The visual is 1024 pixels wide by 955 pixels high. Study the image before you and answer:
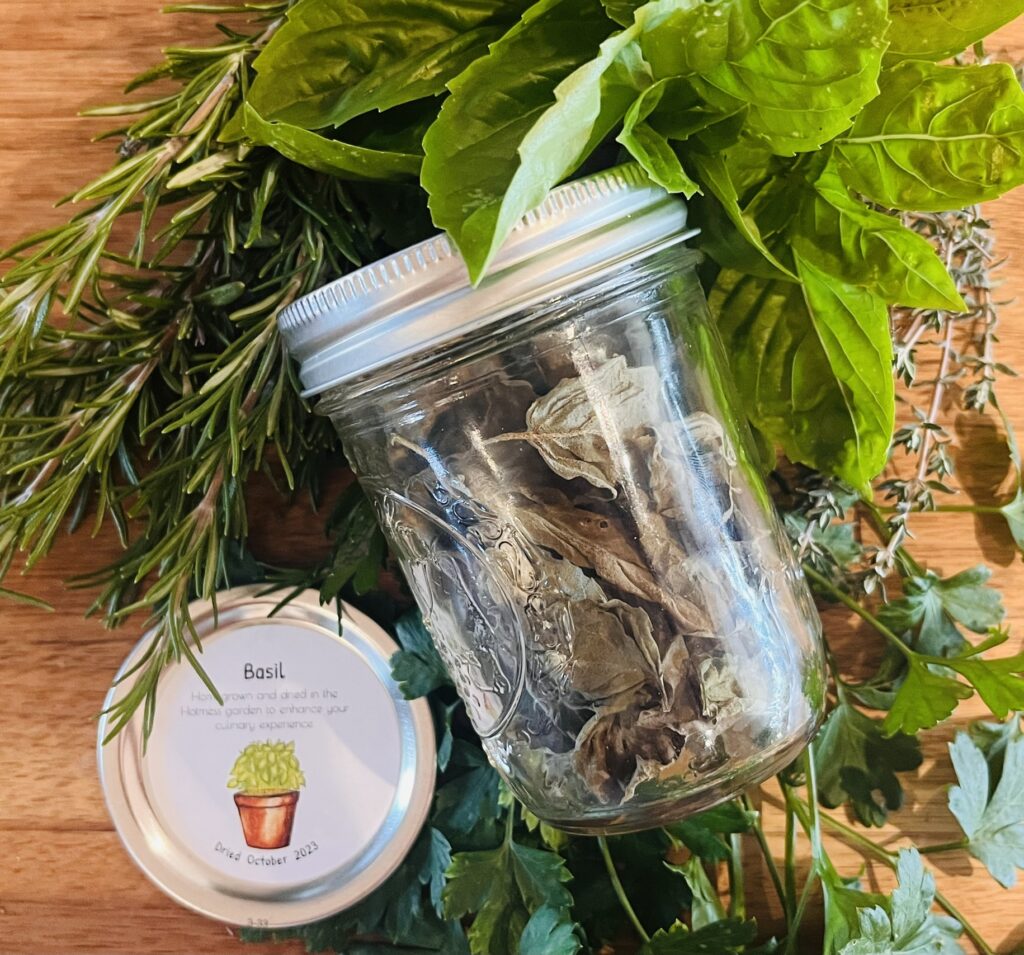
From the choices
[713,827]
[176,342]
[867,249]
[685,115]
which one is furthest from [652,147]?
[713,827]

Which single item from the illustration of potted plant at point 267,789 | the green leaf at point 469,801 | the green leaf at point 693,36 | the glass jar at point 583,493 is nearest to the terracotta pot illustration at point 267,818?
the illustration of potted plant at point 267,789

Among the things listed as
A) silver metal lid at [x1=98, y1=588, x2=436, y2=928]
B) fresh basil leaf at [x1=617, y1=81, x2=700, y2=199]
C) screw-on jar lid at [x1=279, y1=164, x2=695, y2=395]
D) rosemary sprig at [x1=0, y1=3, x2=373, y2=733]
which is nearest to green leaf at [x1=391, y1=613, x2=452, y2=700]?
silver metal lid at [x1=98, y1=588, x2=436, y2=928]

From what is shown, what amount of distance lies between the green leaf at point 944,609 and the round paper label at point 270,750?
386 millimetres

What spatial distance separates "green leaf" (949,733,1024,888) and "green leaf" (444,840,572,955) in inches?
11.7

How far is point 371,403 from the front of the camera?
44 centimetres

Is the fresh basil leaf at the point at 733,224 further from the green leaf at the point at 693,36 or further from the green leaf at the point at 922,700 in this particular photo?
the green leaf at the point at 922,700

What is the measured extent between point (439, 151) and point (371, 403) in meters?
0.14

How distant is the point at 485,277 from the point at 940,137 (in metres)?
0.24

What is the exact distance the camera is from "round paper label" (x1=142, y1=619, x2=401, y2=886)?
0.61 meters

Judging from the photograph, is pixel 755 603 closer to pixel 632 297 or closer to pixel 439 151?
pixel 632 297

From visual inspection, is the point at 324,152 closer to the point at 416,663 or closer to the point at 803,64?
the point at 803,64

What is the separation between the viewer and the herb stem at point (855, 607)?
583 millimetres

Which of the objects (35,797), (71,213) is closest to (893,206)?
(71,213)

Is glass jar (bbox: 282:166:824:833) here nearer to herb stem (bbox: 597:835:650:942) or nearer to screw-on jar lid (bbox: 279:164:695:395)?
screw-on jar lid (bbox: 279:164:695:395)
